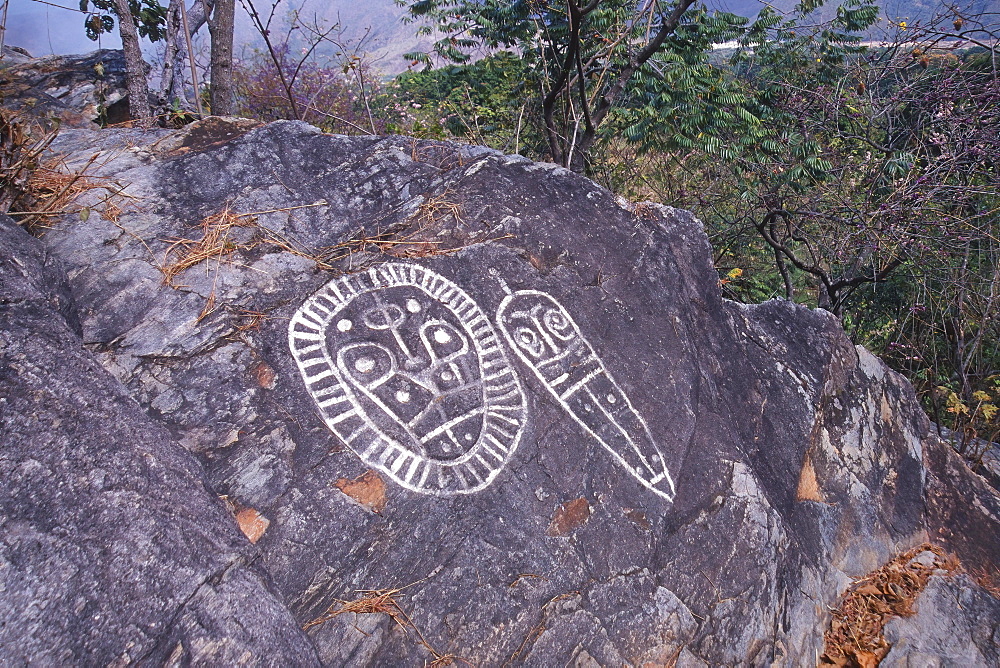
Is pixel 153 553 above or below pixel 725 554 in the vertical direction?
above

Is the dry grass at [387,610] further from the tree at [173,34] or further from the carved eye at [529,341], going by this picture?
the tree at [173,34]

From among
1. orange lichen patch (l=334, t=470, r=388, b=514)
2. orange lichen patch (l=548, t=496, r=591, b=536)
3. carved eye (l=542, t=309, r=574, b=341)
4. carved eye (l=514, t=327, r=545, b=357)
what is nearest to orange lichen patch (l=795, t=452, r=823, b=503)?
orange lichen patch (l=548, t=496, r=591, b=536)

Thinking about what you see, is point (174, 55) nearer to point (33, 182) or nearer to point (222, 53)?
point (222, 53)

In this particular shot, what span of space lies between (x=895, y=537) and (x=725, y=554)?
1258 mm

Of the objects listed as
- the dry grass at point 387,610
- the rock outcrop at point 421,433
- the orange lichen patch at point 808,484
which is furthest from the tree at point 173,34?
the orange lichen patch at point 808,484

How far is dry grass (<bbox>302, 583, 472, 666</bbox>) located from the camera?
197 centimetres

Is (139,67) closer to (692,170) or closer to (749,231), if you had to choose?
(692,170)

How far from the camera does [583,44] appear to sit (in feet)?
18.8

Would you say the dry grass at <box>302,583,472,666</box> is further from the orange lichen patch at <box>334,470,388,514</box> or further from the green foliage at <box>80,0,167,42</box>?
the green foliage at <box>80,0,167,42</box>

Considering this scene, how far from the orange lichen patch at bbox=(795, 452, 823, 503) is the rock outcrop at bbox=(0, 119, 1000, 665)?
4 centimetres

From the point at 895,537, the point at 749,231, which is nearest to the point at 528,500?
the point at 895,537

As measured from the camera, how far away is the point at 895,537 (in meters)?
3.14

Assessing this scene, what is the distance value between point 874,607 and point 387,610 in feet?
7.54

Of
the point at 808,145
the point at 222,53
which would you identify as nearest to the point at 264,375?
the point at 222,53
